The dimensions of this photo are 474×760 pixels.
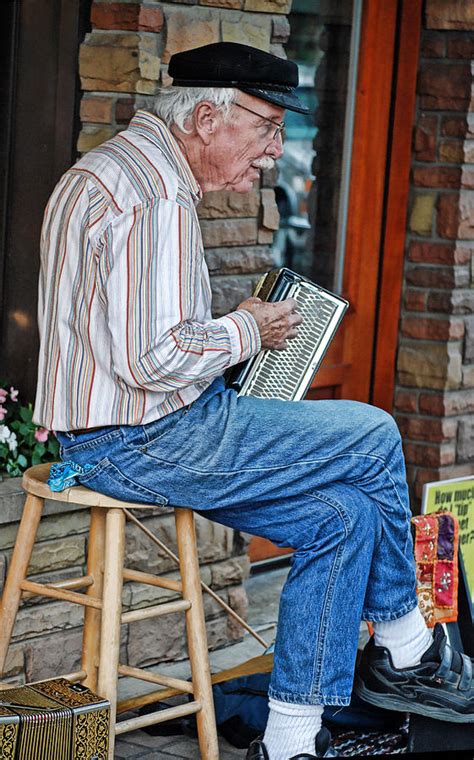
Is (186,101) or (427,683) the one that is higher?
(186,101)

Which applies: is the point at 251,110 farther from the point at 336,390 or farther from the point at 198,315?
the point at 336,390

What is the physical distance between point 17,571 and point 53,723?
1.55 ft

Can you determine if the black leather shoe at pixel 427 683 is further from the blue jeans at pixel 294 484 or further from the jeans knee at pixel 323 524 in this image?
the jeans knee at pixel 323 524

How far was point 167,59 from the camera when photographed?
382 cm

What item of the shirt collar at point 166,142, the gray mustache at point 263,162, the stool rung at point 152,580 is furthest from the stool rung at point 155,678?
the gray mustache at point 263,162

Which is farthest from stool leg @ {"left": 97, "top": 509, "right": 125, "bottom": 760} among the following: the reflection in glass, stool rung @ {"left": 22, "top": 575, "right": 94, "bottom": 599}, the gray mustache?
the reflection in glass

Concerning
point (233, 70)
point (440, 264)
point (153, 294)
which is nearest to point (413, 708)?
point (153, 294)

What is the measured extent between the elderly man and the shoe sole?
24 cm

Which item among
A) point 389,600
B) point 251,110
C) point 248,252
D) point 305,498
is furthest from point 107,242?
point 248,252

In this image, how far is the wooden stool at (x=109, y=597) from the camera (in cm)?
309

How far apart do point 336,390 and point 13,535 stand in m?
1.84

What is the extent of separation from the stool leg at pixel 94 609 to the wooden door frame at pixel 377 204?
1.68m

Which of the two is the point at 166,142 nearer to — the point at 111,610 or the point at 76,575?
the point at 111,610

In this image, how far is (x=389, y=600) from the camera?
3270 mm
